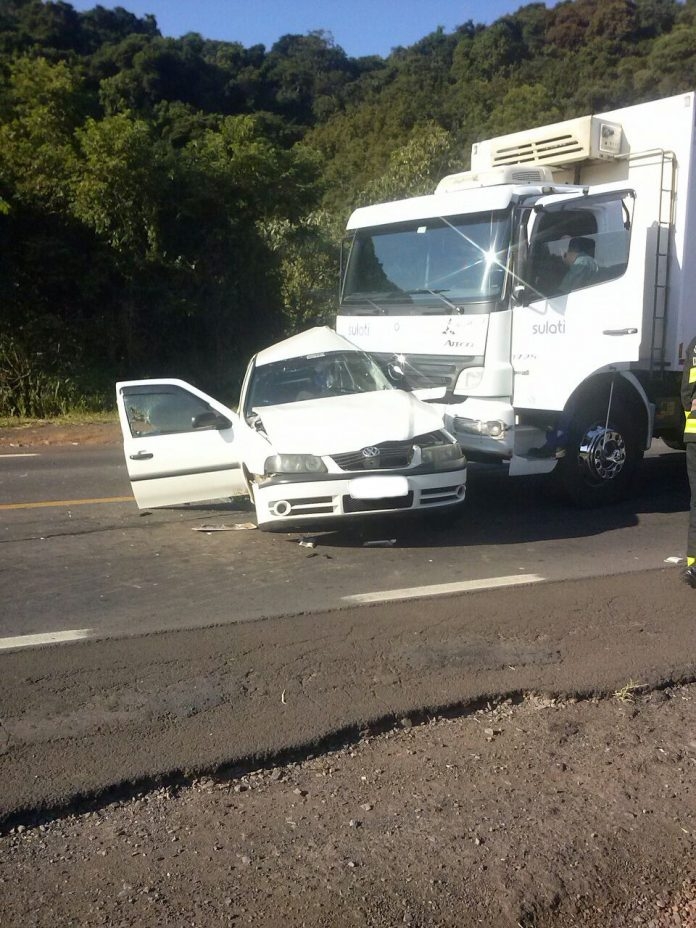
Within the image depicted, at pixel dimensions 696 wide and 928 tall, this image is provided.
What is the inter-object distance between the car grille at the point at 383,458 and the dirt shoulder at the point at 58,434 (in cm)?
823

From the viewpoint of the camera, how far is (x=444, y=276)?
355 inches

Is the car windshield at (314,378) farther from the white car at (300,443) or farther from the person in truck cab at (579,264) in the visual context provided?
the person in truck cab at (579,264)

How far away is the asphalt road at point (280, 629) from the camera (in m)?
4.21

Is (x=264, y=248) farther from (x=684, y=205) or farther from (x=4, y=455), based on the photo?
(x=684, y=205)

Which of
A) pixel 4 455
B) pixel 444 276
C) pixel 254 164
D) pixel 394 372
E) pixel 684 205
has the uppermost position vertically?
pixel 254 164

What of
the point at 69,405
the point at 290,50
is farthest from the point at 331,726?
the point at 290,50

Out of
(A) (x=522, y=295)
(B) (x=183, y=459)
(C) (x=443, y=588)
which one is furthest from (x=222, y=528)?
(A) (x=522, y=295)

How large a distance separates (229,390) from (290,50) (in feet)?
179

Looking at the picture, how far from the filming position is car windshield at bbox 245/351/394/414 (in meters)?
8.57

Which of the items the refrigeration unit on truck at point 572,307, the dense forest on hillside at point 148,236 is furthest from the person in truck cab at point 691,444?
the dense forest on hillside at point 148,236

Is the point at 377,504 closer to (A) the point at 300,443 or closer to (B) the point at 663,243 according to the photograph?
(A) the point at 300,443

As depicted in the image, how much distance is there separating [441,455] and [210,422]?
2009mm

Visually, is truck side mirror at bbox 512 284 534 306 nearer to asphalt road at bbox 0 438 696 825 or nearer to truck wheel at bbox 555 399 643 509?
truck wheel at bbox 555 399 643 509

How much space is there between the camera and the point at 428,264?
9188mm
